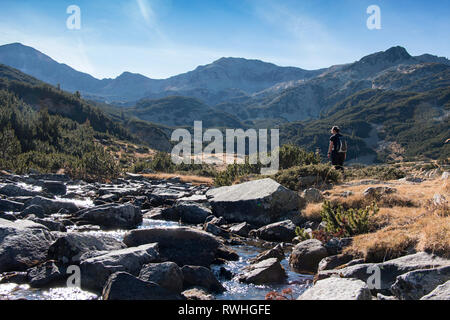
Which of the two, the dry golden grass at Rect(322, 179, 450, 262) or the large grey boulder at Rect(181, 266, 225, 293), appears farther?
the large grey boulder at Rect(181, 266, 225, 293)

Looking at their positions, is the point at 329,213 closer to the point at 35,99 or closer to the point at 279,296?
the point at 279,296

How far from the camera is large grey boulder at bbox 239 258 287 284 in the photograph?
8680 millimetres

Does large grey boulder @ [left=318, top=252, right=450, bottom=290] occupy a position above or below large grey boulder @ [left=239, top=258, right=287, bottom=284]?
above

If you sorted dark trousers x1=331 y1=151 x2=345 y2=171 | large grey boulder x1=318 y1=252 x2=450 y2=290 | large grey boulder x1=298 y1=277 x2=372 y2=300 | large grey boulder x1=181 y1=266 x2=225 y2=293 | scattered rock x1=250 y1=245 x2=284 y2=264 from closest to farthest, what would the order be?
large grey boulder x1=298 y1=277 x2=372 y2=300 → large grey boulder x1=318 y1=252 x2=450 y2=290 → large grey boulder x1=181 y1=266 x2=225 y2=293 → scattered rock x1=250 y1=245 x2=284 y2=264 → dark trousers x1=331 y1=151 x2=345 y2=171

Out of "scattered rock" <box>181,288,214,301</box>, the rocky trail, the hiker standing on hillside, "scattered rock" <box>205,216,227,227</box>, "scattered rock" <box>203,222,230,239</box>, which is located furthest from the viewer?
the hiker standing on hillside

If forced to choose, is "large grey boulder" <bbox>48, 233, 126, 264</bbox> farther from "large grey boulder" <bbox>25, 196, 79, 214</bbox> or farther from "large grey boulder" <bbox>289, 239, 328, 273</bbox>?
"large grey boulder" <bbox>25, 196, 79, 214</bbox>

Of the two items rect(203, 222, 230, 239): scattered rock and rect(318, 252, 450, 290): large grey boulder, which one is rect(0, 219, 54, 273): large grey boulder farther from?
rect(318, 252, 450, 290): large grey boulder

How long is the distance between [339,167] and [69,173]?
28697 millimetres

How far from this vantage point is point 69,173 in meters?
35.7

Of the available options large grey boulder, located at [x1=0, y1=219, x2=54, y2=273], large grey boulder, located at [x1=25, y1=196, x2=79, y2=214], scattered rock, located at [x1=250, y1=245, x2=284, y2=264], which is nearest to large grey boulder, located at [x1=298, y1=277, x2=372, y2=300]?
scattered rock, located at [x1=250, y1=245, x2=284, y2=264]

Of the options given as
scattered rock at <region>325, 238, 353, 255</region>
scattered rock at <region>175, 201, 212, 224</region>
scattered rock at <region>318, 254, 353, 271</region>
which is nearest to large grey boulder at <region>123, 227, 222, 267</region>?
scattered rock at <region>318, 254, 353, 271</region>

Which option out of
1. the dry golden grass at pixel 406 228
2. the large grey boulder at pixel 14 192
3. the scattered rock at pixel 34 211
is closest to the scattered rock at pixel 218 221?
the dry golden grass at pixel 406 228

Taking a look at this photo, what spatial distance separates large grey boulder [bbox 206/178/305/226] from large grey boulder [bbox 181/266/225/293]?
24.6 ft

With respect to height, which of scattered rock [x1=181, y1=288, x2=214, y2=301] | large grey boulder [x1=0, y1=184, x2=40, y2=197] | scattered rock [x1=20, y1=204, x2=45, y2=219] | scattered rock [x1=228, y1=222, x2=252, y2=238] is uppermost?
large grey boulder [x1=0, y1=184, x2=40, y2=197]
